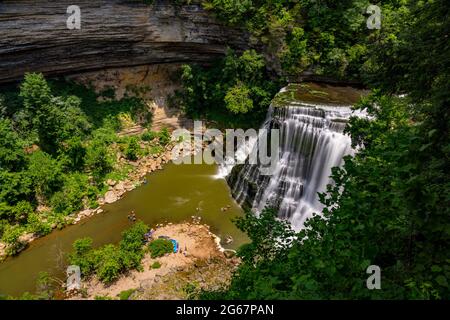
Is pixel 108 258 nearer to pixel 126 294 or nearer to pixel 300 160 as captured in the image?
→ pixel 126 294

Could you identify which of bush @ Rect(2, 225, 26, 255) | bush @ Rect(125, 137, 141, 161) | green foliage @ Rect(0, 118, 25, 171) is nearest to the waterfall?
bush @ Rect(125, 137, 141, 161)

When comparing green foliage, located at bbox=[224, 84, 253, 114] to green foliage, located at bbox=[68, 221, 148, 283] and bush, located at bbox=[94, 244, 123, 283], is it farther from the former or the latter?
bush, located at bbox=[94, 244, 123, 283]

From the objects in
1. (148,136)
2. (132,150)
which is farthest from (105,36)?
(132,150)

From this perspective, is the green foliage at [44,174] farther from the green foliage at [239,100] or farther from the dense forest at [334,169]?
the green foliage at [239,100]

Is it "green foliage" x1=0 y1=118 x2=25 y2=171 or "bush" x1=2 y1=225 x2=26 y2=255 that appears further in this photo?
"green foliage" x1=0 y1=118 x2=25 y2=171

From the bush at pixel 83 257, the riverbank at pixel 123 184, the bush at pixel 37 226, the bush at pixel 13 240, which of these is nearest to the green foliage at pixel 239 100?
the riverbank at pixel 123 184

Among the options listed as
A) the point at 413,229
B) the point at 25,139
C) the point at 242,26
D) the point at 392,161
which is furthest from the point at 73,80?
the point at 413,229
